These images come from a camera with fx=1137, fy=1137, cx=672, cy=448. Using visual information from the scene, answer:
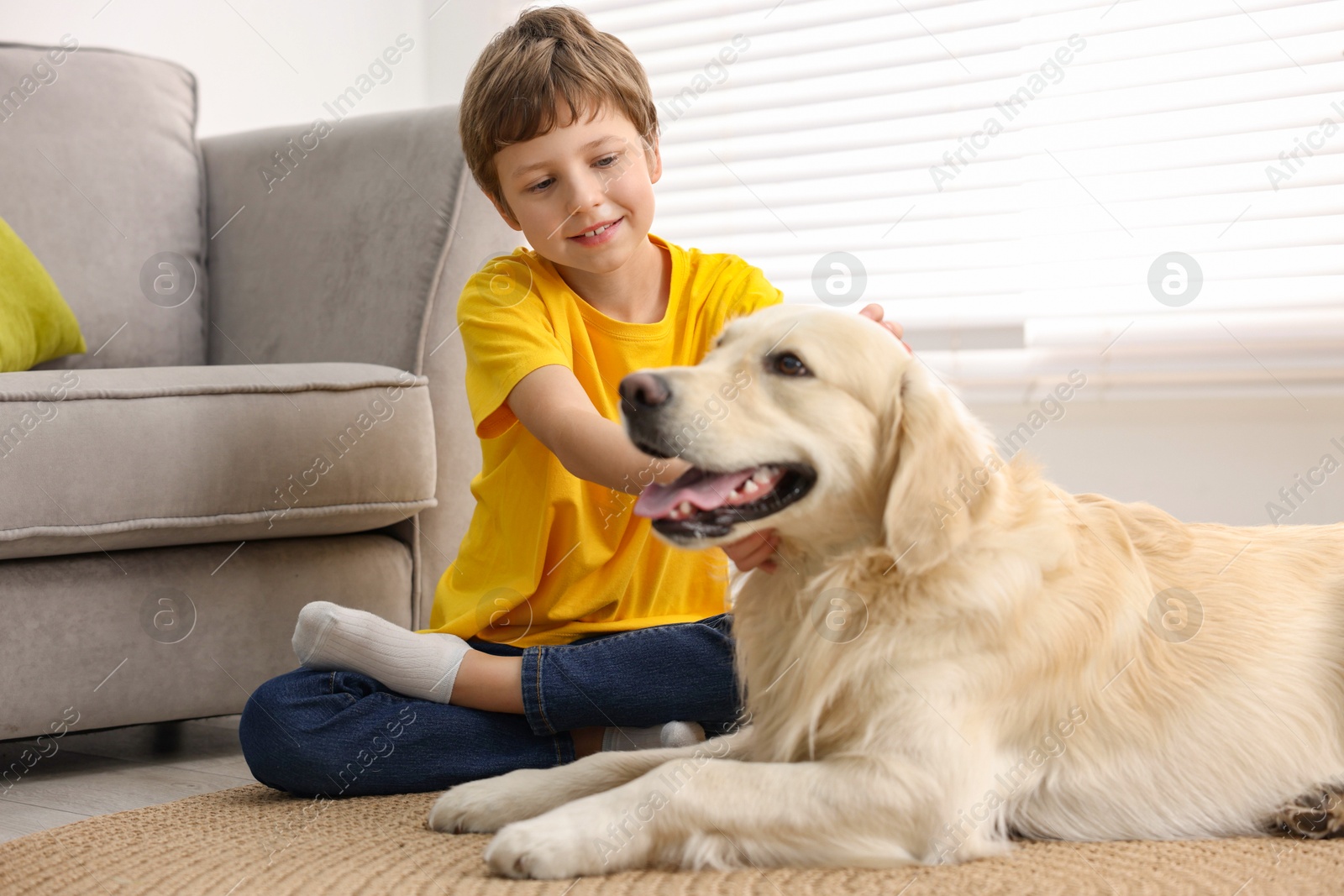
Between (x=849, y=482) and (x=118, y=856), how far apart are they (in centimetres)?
89

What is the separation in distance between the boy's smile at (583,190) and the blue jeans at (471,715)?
0.57 meters

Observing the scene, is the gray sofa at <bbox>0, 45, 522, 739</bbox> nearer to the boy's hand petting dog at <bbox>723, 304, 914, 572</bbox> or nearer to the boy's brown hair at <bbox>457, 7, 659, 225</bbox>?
the boy's brown hair at <bbox>457, 7, 659, 225</bbox>

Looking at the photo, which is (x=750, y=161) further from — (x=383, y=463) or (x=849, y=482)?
(x=849, y=482)

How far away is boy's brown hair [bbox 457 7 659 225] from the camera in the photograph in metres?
1.65

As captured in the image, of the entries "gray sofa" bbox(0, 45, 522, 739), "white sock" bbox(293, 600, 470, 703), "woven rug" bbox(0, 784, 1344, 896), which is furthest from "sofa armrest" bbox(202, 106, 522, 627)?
"woven rug" bbox(0, 784, 1344, 896)

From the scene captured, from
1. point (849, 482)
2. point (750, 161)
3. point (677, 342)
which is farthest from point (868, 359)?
point (750, 161)

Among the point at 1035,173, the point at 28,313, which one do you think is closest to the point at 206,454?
the point at 28,313

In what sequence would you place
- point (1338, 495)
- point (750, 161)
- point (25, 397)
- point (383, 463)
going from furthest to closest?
point (750, 161), point (1338, 495), point (383, 463), point (25, 397)

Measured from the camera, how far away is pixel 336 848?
1256 millimetres

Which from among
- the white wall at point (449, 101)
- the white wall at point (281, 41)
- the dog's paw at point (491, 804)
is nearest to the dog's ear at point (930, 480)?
the dog's paw at point (491, 804)

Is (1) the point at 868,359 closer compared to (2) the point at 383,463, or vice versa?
(1) the point at 868,359

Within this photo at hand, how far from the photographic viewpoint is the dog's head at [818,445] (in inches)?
45.1

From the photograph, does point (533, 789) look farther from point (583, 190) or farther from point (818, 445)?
point (583, 190)

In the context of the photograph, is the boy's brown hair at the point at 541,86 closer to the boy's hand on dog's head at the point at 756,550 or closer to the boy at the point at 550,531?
the boy at the point at 550,531
